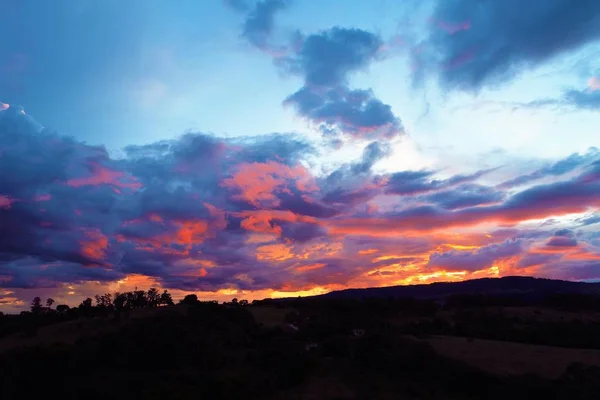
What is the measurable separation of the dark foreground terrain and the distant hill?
59.9 metres

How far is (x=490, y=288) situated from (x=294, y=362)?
94.4 meters

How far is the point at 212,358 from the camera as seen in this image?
32.7 metres

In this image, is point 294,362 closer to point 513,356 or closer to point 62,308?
point 513,356

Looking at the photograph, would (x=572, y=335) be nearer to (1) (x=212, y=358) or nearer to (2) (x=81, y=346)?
(1) (x=212, y=358)

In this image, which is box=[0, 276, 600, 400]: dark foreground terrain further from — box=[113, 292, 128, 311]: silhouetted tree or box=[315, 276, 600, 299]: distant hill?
box=[315, 276, 600, 299]: distant hill

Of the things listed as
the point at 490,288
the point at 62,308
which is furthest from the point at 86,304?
the point at 490,288

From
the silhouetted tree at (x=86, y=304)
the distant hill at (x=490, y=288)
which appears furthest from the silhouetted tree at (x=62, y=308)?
the distant hill at (x=490, y=288)

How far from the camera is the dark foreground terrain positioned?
25562 millimetres

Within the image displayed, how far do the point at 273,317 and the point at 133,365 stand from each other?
33092 millimetres

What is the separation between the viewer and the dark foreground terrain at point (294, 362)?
25562mm

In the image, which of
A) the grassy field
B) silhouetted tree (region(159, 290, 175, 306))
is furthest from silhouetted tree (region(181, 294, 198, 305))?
the grassy field

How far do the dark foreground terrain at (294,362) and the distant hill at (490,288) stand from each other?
59.9 meters

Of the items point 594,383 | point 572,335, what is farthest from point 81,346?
point 572,335

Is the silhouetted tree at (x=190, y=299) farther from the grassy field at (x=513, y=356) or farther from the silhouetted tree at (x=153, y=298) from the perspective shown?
the grassy field at (x=513, y=356)
